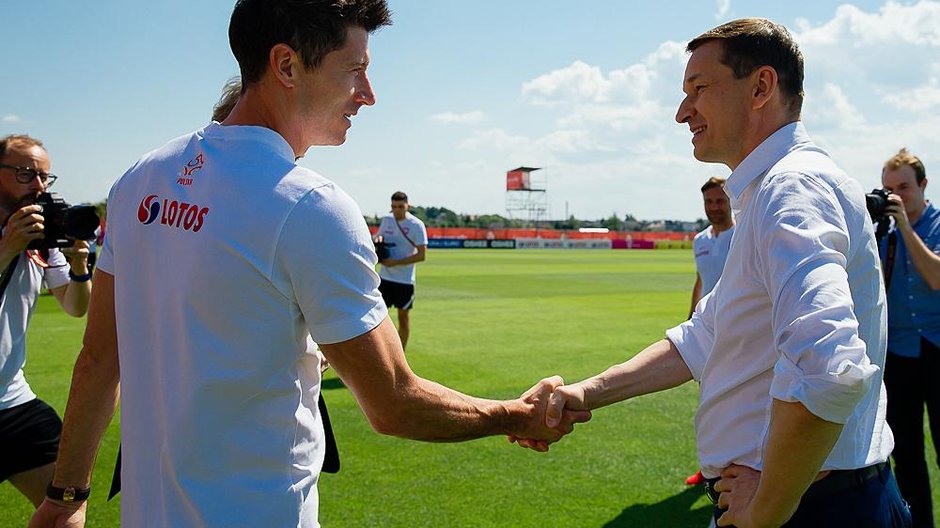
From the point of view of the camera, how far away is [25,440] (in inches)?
147

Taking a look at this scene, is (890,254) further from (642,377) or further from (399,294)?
(399,294)

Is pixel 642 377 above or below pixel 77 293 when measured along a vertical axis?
below

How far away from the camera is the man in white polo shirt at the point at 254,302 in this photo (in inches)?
71.6

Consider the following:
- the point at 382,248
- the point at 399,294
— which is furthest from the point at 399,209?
the point at 399,294

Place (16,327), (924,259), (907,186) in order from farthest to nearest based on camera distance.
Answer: (907,186) → (924,259) → (16,327)

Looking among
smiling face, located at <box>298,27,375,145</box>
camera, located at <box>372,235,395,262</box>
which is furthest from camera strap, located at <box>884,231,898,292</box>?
camera, located at <box>372,235,395,262</box>

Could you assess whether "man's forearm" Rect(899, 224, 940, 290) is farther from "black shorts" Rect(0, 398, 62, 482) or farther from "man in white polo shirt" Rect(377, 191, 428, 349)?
"man in white polo shirt" Rect(377, 191, 428, 349)

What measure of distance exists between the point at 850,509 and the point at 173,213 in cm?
211

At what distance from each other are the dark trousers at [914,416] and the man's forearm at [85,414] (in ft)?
15.4

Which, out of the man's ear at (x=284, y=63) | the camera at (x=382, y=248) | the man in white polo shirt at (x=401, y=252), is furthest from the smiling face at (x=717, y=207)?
the man's ear at (x=284, y=63)

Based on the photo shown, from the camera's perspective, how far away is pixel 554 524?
16.0 feet

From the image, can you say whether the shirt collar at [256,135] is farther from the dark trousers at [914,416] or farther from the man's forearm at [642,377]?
the dark trousers at [914,416]

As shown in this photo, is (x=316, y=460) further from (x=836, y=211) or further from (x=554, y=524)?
(x=554, y=524)

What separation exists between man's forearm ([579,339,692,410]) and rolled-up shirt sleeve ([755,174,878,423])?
3.69 ft
